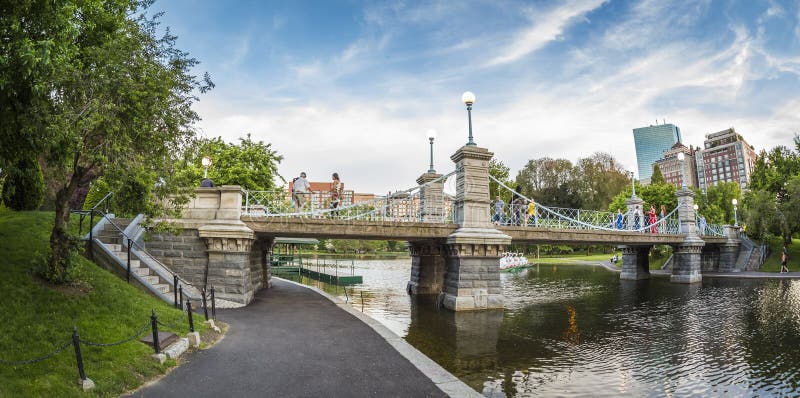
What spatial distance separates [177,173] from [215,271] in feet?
19.1

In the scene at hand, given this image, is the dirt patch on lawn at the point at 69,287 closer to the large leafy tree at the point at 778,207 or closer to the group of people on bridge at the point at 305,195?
the group of people on bridge at the point at 305,195

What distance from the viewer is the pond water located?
7.79 m

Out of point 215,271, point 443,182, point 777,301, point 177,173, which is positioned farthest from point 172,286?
point 777,301

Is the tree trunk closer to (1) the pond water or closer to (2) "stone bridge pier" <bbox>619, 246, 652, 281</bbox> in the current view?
(1) the pond water

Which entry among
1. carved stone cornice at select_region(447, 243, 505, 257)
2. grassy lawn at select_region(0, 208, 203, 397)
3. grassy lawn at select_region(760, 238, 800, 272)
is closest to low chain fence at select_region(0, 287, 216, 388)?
grassy lawn at select_region(0, 208, 203, 397)

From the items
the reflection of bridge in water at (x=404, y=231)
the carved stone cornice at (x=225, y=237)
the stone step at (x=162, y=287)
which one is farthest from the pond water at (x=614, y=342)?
the stone step at (x=162, y=287)

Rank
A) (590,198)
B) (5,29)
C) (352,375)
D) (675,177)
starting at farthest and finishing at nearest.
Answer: (675,177)
(590,198)
(352,375)
(5,29)

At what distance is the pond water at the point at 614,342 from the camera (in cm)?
779

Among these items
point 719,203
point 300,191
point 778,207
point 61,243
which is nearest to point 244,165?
point 300,191

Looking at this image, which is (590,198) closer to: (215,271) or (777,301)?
(777,301)

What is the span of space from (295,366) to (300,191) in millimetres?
9284

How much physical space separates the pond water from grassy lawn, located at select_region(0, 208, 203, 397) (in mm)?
5472

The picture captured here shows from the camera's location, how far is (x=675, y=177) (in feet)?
461

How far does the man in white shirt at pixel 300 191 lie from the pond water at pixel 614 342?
4.67m
